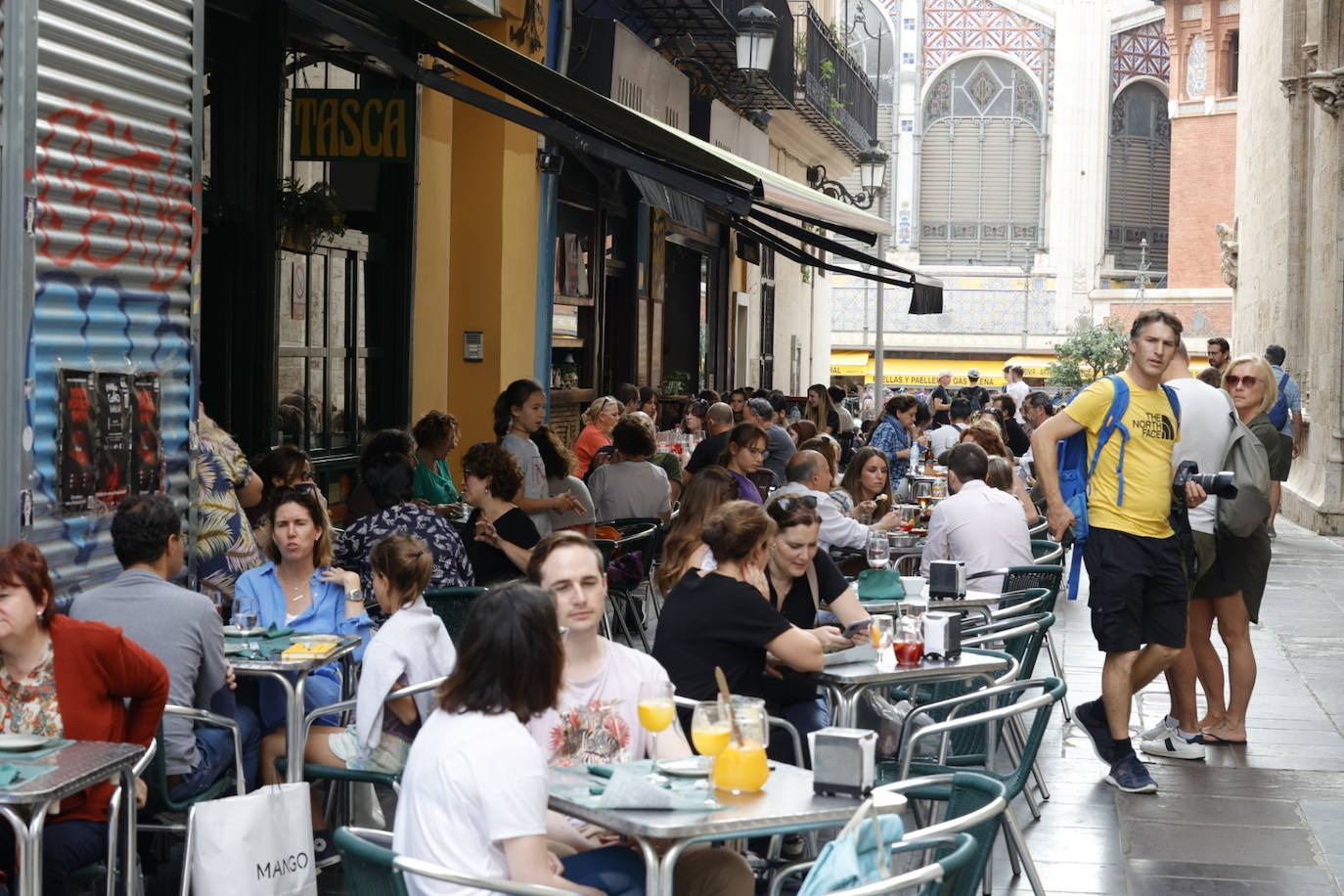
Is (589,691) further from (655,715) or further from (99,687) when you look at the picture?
(99,687)

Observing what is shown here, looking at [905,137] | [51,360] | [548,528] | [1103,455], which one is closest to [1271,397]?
[1103,455]

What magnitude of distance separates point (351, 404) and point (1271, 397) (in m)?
5.73

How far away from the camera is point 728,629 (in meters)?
5.70

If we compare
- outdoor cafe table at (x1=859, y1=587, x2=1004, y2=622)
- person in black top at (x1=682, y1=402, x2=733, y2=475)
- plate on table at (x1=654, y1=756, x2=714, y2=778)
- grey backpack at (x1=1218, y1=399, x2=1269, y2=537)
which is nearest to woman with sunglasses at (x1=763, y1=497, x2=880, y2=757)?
outdoor cafe table at (x1=859, y1=587, x2=1004, y2=622)

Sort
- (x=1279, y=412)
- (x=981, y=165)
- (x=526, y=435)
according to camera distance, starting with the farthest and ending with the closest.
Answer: (x=981, y=165), (x=1279, y=412), (x=526, y=435)

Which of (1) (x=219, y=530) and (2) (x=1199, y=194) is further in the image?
(2) (x=1199, y=194)

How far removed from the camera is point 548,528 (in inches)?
406

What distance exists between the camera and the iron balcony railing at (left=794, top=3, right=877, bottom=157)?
78.6 feet

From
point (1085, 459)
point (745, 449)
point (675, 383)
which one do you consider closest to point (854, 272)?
point (745, 449)

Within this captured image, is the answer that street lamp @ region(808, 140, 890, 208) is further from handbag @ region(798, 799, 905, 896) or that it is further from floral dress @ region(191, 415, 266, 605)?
handbag @ region(798, 799, 905, 896)

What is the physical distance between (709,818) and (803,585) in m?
2.75

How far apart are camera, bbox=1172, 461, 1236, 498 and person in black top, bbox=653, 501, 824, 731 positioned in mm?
2542

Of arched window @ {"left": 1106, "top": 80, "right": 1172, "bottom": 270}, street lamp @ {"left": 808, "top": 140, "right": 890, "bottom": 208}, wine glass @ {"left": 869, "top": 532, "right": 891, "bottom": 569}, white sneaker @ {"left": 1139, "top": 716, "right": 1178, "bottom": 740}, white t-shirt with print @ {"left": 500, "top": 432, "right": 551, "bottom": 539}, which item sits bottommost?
white sneaker @ {"left": 1139, "top": 716, "right": 1178, "bottom": 740}

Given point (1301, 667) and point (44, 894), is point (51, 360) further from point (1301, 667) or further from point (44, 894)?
point (1301, 667)
